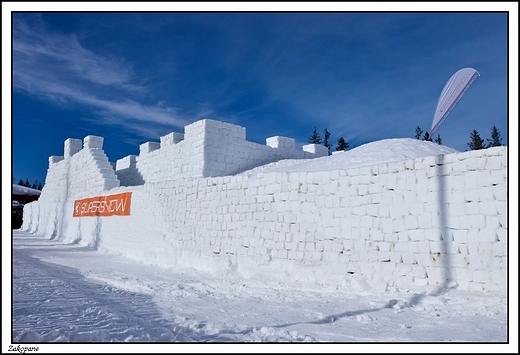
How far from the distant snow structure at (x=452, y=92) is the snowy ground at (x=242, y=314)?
4.36 meters

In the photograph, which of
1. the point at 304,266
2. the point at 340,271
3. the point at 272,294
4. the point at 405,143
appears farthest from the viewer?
the point at 405,143

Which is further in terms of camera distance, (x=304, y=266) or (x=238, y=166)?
(x=238, y=166)

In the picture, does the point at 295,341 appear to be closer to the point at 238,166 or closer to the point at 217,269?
the point at 217,269

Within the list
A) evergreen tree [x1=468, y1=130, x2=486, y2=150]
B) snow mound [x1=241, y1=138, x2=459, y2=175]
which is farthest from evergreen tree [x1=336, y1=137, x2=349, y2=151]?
snow mound [x1=241, y1=138, x2=459, y2=175]

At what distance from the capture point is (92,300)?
6.10 m

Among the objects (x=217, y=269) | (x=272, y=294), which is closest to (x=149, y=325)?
(x=272, y=294)

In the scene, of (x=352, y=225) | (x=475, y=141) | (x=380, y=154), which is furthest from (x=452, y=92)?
(x=475, y=141)

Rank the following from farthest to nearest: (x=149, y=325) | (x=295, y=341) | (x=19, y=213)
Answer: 1. (x=19, y=213)
2. (x=149, y=325)
3. (x=295, y=341)

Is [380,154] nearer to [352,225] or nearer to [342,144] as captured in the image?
[352,225]

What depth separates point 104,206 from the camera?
16500 millimetres

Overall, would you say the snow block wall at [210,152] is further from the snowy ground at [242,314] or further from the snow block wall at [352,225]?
the snowy ground at [242,314]

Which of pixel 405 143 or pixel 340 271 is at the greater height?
pixel 405 143

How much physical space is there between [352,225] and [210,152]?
24.8 feet

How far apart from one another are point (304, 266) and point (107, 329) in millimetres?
4321
